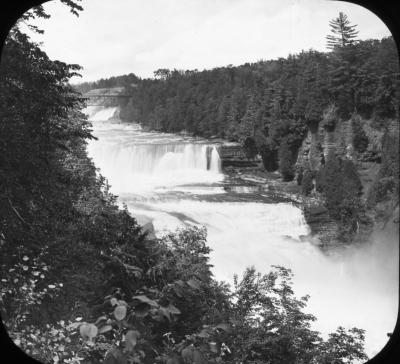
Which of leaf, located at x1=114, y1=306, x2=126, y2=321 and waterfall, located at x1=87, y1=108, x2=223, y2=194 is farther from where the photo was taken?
waterfall, located at x1=87, y1=108, x2=223, y2=194

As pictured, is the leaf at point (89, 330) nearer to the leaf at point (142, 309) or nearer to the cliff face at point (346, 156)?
Result: the leaf at point (142, 309)

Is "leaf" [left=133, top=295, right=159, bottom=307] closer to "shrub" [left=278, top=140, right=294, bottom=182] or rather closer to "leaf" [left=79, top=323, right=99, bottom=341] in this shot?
"leaf" [left=79, top=323, right=99, bottom=341]

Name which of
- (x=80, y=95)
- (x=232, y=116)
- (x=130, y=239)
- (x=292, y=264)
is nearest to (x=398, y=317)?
(x=130, y=239)

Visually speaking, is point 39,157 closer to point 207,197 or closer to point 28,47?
point 28,47

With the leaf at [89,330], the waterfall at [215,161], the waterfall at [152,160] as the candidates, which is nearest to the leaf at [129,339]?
the leaf at [89,330]

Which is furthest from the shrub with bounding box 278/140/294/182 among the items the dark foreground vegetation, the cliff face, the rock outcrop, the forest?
the dark foreground vegetation

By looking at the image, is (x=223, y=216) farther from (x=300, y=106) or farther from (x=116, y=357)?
(x=116, y=357)

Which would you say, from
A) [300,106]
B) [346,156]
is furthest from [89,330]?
[300,106]
